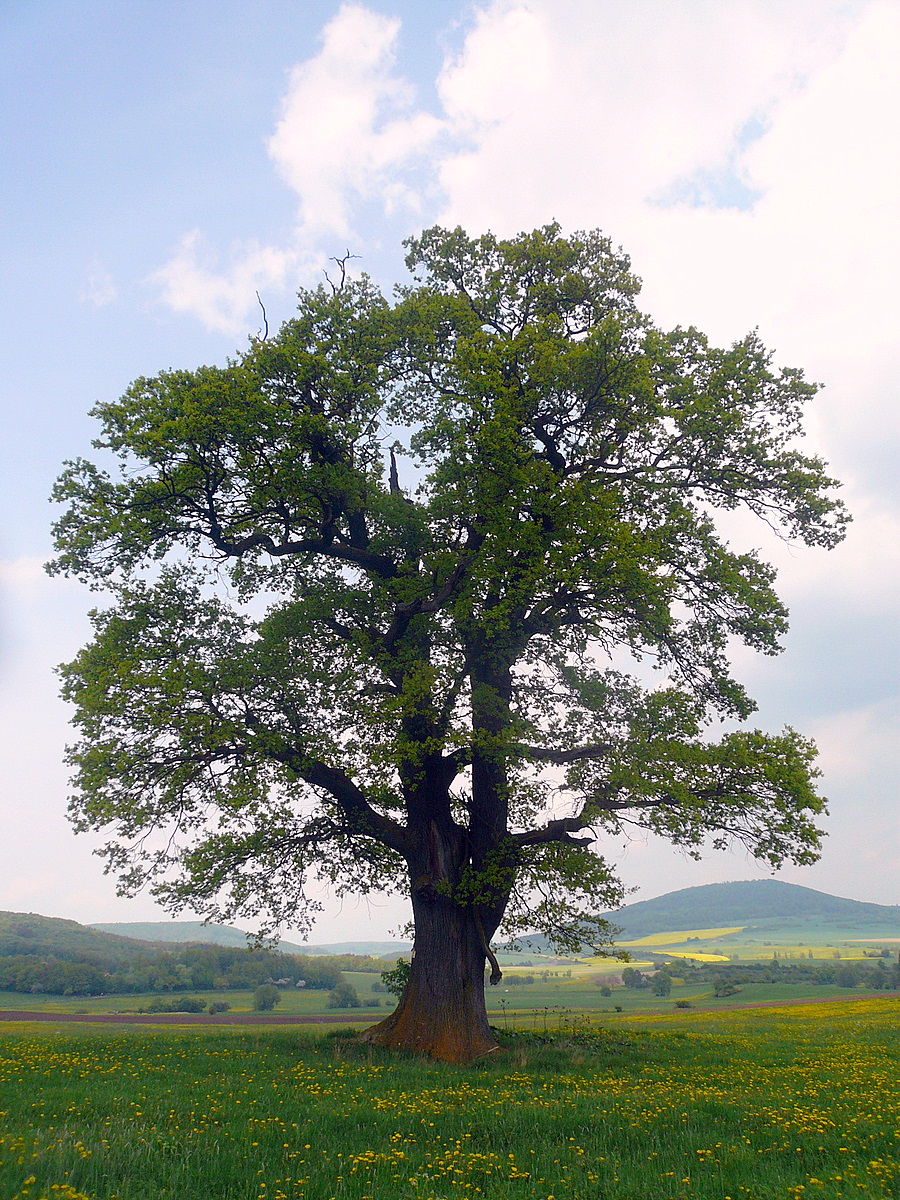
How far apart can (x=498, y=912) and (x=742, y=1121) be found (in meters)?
10.1

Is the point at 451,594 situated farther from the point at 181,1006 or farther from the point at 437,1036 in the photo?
the point at 181,1006

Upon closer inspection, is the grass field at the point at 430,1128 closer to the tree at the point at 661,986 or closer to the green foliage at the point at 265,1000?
the green foliage at the point at 265,1000

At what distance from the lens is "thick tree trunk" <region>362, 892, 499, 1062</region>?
56.6ft

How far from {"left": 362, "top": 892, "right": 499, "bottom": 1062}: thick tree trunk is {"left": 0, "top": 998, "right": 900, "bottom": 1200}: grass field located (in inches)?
76.4

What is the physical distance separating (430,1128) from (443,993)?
948 centimetres

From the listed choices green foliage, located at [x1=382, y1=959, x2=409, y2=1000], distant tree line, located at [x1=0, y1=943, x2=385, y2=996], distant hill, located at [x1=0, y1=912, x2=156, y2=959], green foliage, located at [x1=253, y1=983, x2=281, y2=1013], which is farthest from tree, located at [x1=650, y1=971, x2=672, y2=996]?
green foliage, located at [x1=382, y1=959, x2=409, y2=1000]

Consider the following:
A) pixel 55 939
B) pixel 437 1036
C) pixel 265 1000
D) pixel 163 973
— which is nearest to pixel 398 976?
pixel 437 1036

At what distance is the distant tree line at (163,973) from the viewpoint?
68.1m

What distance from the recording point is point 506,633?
1811cm

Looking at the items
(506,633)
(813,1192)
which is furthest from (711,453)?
(813,1192)

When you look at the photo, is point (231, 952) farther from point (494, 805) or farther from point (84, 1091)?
point (84, 1091)

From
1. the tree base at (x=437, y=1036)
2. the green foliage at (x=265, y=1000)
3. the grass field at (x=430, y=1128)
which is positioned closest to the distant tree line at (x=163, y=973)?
the green foliage at (x=265, y=1000)

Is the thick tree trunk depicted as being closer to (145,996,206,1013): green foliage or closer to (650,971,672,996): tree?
(145,996,206,1013): green foliage

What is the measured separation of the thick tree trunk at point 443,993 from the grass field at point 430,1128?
1.94 meters
